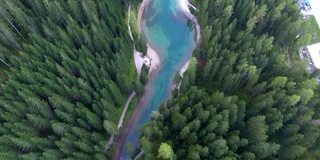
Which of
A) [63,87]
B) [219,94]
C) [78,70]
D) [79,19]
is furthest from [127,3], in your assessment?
[219,94]

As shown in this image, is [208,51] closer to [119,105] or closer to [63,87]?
[119,105]

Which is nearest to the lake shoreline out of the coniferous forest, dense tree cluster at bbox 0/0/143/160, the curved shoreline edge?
the curved shoreline edge

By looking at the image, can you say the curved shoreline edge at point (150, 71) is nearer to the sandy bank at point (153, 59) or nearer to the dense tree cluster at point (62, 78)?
the sandy bank at point (153, 59)

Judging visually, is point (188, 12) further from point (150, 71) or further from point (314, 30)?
point (314, 30)

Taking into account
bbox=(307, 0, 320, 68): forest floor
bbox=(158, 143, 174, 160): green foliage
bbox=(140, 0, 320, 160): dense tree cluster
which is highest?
bbox=(307, 0, 320, 68): forest floor

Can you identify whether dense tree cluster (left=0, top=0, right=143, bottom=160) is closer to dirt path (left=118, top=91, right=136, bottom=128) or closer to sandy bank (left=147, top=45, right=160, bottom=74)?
dirt path (left=118, top=91, right=136, bottom=128)

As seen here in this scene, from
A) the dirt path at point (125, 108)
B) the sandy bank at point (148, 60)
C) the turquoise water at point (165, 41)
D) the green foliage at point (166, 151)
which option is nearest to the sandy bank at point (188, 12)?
the turquoise water at point (165, 41)

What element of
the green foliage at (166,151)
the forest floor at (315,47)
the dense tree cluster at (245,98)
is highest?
the forest floor at (315,47)
